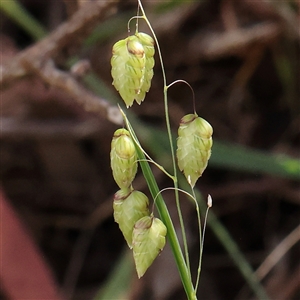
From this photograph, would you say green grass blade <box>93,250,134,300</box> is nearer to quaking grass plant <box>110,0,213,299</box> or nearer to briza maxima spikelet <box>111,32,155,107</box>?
quaking grass plant <box>110,0,213,299</box>

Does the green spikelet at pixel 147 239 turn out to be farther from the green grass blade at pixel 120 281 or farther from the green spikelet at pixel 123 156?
the green grass blade at pixel 120 281

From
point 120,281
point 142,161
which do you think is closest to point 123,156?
point 142,161

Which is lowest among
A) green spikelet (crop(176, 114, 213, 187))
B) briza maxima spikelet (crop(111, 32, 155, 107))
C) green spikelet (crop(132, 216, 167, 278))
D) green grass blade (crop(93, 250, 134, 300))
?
green grass blade (crop(93, 250, 134, 300))

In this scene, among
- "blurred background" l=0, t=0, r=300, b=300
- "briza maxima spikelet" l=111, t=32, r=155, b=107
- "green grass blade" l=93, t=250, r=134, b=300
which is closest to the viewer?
"briza maxima spikelet" l=111, t=32, r=155, b=107

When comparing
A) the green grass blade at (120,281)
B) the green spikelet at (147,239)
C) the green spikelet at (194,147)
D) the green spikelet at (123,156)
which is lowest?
the green grass blade at (120,281)

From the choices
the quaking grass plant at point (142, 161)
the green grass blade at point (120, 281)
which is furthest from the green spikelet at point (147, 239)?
the green grass blade at point (120, 281)

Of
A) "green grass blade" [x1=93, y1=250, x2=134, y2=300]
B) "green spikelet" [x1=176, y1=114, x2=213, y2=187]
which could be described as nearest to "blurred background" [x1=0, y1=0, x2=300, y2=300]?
"green grass blade" [x1=93, y1=250, x2=134, y2=300]
